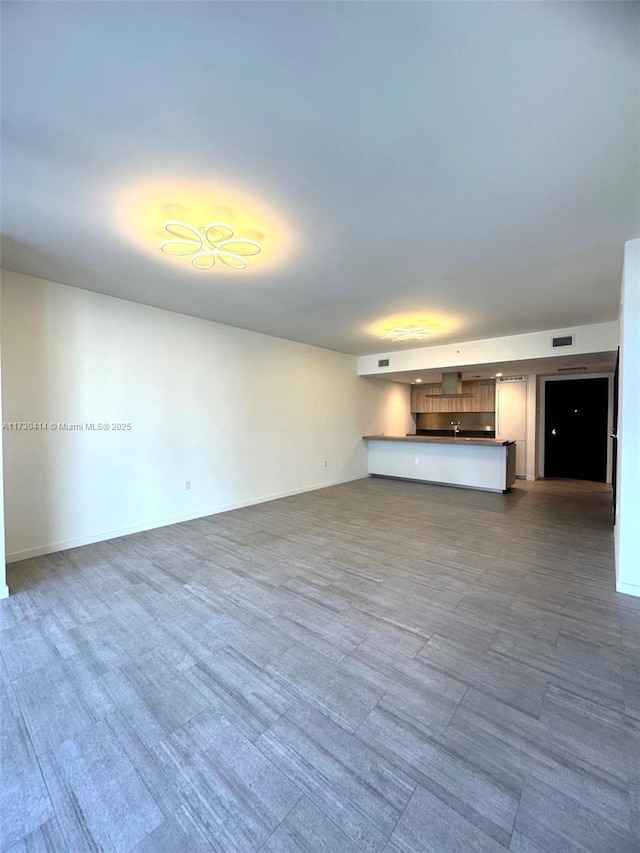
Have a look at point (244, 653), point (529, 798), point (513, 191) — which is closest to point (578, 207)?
point (513, 191)

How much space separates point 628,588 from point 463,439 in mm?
4126

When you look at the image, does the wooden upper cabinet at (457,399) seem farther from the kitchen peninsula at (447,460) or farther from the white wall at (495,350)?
the white wall at (495,350)

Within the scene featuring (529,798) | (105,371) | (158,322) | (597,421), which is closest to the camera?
(529,798)

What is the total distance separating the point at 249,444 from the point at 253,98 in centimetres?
447

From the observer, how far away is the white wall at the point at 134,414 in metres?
3.42

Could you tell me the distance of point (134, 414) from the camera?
13.7 feet

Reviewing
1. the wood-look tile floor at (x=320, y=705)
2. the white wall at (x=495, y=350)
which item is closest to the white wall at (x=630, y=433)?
the wood-look tile floor at (x=320, y=705)

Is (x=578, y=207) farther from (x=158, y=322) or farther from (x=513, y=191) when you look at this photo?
(x=158, y=322)

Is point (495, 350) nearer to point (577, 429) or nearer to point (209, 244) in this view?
point (577, 429)

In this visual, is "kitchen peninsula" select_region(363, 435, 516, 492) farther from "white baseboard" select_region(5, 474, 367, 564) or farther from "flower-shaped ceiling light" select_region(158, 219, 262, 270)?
"flower-shaped ceiling light" select_region(158, 219, 262, 270)

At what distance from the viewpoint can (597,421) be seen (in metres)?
7.64

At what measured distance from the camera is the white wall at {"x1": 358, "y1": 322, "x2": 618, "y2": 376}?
4.95 meters

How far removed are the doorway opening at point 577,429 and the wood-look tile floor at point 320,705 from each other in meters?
5.53

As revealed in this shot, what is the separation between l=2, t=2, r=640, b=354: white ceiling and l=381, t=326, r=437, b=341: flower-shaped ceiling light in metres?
2.02
